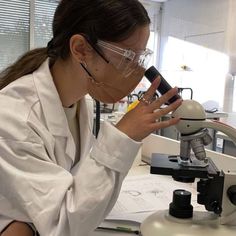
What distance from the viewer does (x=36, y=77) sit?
0.89 metres

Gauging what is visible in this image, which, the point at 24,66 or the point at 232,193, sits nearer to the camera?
the point at 232,193

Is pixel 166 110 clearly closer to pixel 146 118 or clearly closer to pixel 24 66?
pixel 146 118

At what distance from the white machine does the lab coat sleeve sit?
116mm

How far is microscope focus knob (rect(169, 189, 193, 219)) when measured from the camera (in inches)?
30.7

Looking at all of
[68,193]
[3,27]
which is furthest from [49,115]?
[3,27]

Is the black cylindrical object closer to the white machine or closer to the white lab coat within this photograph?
the white machine

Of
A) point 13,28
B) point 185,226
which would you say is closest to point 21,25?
point 13,28

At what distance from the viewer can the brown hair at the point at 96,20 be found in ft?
2.73

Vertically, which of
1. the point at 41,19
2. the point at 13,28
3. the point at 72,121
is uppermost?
the point at 41,19

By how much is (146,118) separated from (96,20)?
300mm

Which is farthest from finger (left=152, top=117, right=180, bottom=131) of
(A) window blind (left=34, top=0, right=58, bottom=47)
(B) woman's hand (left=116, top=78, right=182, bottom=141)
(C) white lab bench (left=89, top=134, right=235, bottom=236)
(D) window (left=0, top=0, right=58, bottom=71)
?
(A) window blind (left=34, top=0, right=58, bottom=47)

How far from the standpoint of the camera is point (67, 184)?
0.72 meters

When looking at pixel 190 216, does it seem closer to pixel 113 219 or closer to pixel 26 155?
pixel 113 219

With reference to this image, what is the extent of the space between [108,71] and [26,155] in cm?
31
